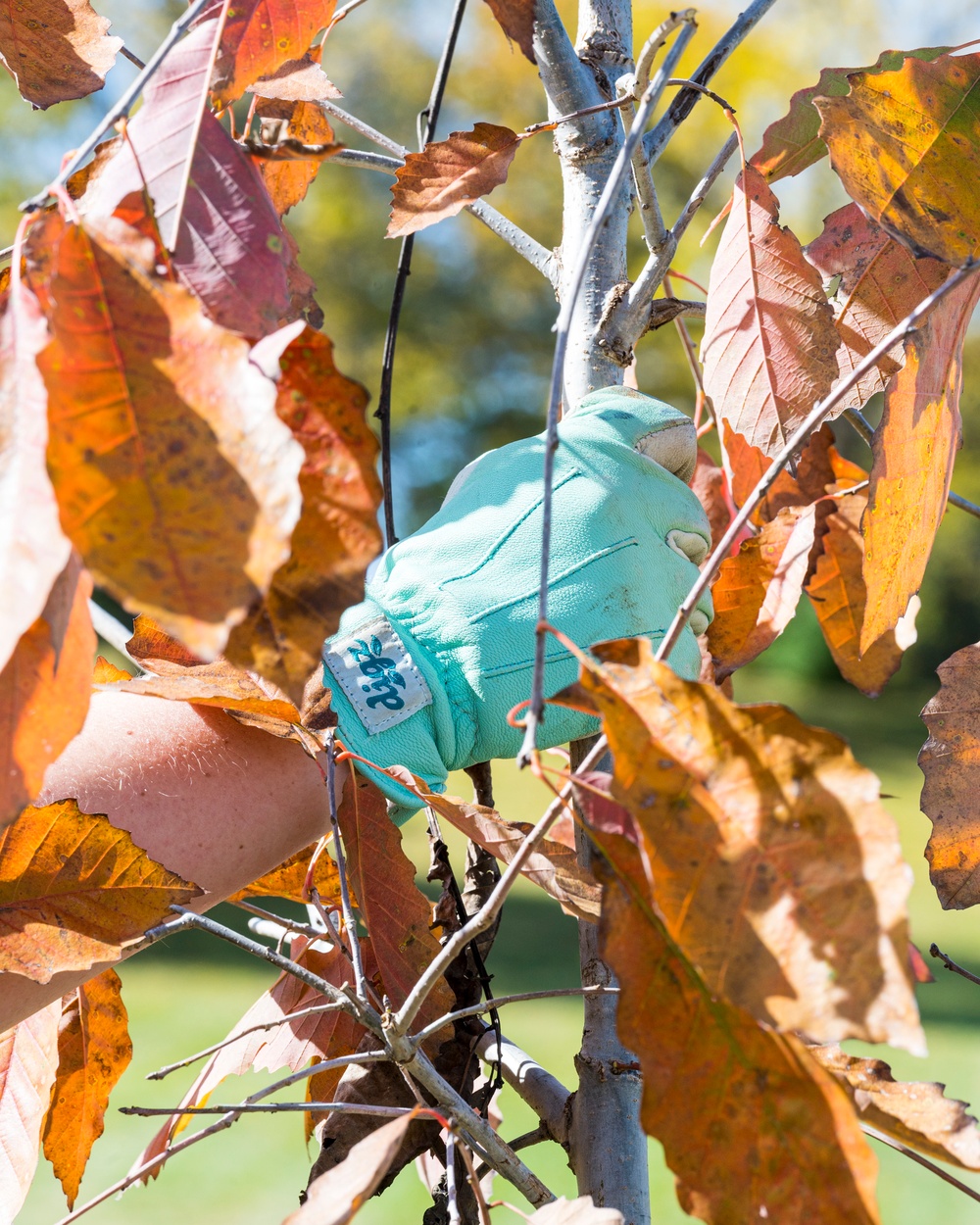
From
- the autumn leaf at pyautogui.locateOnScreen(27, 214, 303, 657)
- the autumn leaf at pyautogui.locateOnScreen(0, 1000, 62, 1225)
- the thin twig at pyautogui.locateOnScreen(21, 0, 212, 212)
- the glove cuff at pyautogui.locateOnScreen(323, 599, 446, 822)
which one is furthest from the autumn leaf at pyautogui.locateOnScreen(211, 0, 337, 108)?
the autumn leaf at pyautogui.locateOnScreen(0, 1000, 62, 1225)

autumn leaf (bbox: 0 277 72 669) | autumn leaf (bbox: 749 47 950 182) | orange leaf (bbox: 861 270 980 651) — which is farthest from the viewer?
autumn leaf (bbox: 749 47 950 182)

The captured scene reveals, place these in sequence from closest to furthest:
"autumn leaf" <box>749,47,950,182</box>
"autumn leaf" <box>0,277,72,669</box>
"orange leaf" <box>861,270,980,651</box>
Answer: "autumn leaf" <box>0,277,72,669</box>
"orange leaf" <box>861,270,980,651</box>
"autumn leaf" <box>749,47,950,182</box>

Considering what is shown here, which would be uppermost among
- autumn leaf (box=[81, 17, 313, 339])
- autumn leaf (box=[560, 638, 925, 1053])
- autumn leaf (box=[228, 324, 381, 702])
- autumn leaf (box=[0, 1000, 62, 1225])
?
autumn leaf (box=[81, 17, 313, 339])

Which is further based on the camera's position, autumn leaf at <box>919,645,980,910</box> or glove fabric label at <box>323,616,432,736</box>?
glove fabric label at <box>323,616,432,736</box>

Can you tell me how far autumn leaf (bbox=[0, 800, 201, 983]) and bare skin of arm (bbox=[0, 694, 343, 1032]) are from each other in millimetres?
78

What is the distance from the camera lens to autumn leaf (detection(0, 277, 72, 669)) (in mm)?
161

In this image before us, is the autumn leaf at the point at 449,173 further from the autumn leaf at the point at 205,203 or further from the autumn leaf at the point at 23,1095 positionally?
the autumn leaf at the point at 23,1095

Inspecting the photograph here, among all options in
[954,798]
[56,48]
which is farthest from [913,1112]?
[56,48]

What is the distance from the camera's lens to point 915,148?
0.90 feet

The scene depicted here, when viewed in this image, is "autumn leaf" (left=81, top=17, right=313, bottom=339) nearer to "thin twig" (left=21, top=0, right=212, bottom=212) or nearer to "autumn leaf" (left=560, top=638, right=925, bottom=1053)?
"thin twig" (left=21, top=0, right=212, bottom=212)

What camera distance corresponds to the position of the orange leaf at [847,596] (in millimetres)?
373

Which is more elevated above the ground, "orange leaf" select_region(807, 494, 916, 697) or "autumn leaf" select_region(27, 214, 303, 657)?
"autumn leaf" select_region(27, 214, 303, 657)

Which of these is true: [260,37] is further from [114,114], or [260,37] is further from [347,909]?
[347,909]

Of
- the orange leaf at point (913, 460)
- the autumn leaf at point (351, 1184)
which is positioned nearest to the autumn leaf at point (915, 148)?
the orange leaf at point (913, 460)
